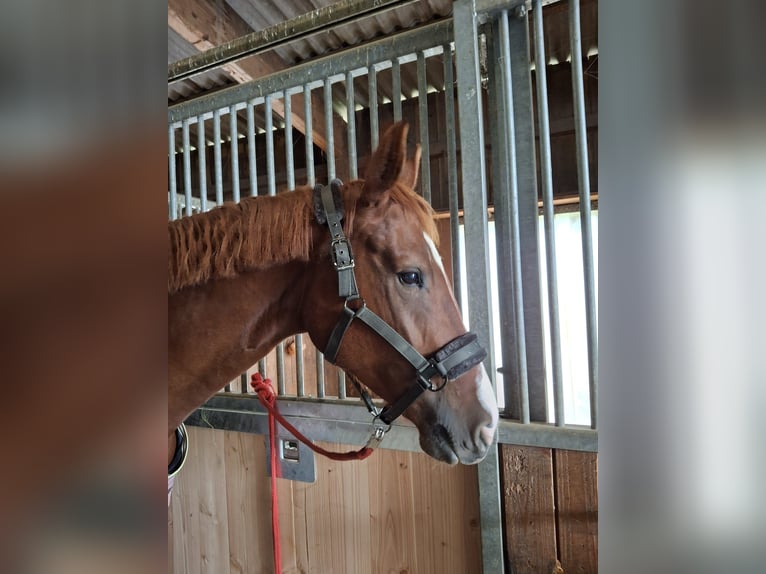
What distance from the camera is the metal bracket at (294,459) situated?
47.2 inches

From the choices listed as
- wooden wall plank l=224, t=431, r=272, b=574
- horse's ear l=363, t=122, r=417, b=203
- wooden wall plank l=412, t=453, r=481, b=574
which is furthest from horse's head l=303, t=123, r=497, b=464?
wooden wall plank l=224, t=431, r=272, b=574

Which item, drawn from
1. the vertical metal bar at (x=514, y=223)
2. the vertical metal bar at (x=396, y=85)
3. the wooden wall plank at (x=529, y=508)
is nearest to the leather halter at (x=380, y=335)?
the vertical metal bar at (x=514, y=223)

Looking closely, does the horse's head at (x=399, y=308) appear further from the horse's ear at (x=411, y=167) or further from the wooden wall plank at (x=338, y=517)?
the wooden wall plank at (x=338, y=517)

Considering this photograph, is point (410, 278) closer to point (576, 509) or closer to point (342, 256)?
point (342, 256)

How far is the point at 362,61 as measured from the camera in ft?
3.79

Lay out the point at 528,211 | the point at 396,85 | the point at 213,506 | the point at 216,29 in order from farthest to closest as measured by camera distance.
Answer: the point at 216,29 < the point at 213,506 < the point at 396,85 < the point at 528,211

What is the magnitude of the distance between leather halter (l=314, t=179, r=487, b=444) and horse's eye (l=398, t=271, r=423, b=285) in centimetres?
9

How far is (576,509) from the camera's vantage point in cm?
91

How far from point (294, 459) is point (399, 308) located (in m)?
0.74

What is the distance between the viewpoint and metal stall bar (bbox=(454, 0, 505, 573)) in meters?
0.96

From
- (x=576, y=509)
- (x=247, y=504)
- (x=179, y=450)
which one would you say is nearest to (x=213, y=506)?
(x=247, y=504)

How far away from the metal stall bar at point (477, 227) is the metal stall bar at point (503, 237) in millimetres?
54
